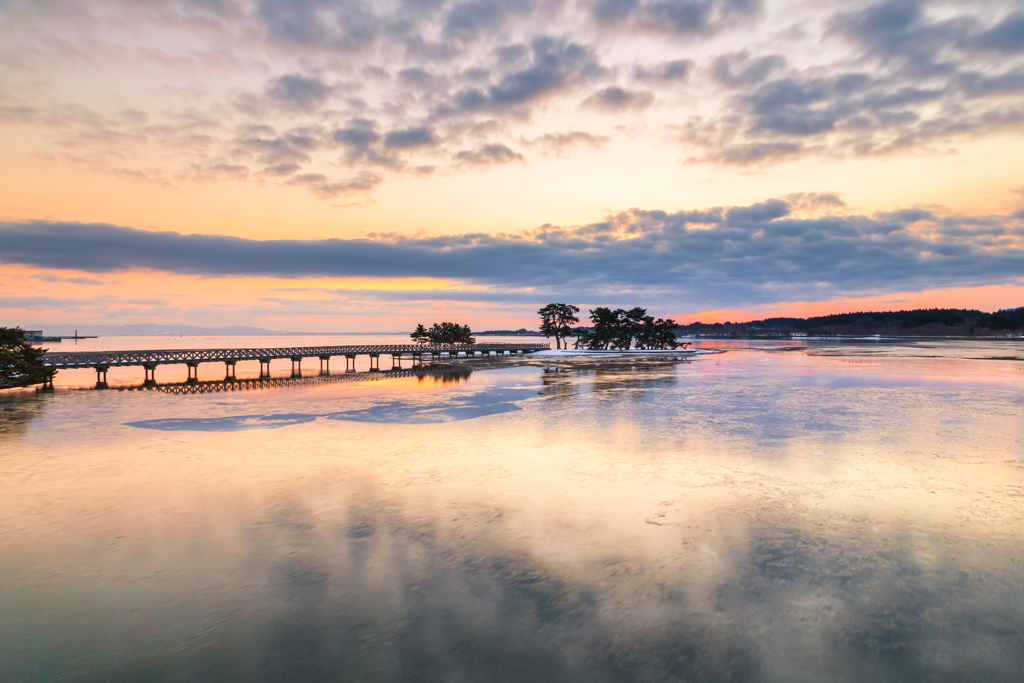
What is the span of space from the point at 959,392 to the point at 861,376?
13.9 meters

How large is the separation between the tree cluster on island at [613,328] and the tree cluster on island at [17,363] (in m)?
101

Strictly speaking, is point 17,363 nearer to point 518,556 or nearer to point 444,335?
point 518,556

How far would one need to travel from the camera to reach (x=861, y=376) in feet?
171

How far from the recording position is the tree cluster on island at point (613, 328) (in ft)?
415

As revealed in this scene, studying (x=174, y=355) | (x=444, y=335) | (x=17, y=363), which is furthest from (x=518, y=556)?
(x=444, y=335)

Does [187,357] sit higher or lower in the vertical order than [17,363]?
lower

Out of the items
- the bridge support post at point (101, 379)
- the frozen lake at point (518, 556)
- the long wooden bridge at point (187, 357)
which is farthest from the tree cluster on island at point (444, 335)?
the frozen lake at point (518, 556)

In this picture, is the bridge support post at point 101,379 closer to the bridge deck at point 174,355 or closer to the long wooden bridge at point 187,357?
the long wooden bridge at point 187,357

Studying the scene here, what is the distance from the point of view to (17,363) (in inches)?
1822

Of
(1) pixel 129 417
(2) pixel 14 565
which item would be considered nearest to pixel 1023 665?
(2) pixel 14 565

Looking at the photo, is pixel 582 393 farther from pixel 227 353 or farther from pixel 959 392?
pixel 227 353

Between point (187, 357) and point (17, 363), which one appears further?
point (187, 357)

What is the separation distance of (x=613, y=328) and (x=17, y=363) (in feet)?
352

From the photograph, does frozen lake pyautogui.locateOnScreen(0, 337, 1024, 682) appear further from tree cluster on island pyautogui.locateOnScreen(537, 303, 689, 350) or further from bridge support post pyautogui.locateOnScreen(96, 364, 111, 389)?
tree cluster on island pyautogui.locateOnScreen(537, 303, 689, 350)
